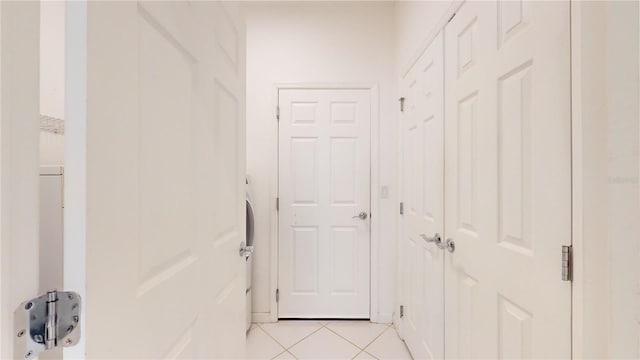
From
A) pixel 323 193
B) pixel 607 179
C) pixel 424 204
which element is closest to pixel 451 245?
pixel 424 204

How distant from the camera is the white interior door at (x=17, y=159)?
0.36 m

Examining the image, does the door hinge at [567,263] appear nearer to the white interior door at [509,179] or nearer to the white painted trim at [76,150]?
the white interior door at [509,179]

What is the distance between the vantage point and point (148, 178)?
60 cm

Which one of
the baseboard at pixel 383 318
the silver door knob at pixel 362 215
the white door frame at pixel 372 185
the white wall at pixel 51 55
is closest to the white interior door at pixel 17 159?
the white wall at pixel 51 55

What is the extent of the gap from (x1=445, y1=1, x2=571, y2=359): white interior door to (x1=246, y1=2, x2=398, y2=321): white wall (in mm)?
1083

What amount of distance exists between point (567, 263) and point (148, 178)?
1.05 metres

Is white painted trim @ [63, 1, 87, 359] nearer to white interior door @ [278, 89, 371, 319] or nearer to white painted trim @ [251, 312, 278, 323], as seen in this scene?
white interior door @ [278, 89, 371, 319]

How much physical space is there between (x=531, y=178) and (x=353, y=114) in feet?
5.76

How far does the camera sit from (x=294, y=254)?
247 centimetres

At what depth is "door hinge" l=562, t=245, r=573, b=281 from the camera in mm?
717

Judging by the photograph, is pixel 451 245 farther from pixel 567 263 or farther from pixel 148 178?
pixel 148 178

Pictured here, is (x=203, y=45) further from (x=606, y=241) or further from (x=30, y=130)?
(x=606, y=241)

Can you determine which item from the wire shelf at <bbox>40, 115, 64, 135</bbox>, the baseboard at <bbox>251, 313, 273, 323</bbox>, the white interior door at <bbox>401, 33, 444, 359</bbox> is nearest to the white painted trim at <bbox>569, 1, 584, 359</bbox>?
the white interior door at <bbox>401, 33, 444, 359</bbox>

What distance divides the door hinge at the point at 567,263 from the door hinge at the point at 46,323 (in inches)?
41.9
